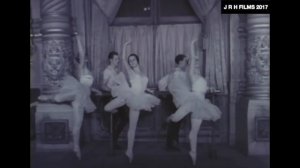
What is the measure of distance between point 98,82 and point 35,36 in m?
1.03

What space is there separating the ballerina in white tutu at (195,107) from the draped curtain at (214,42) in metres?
0.13

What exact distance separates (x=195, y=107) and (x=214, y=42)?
858mm

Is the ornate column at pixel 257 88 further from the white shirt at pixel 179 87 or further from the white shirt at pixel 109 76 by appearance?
the white shirt at pixel 109 76

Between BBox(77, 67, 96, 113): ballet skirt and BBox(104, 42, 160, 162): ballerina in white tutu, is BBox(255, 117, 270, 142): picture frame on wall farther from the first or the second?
BBox(77, 67, 96, 113): ballet skirt

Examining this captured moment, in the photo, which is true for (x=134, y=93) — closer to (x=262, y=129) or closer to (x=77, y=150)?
(x=77, y=150)

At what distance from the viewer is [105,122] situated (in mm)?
5023

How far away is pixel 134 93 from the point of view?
16.0 feet

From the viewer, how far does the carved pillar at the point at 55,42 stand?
4914 millimetres

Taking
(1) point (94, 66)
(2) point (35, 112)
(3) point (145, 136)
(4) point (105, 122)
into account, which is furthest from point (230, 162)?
(2) point (35, 112)

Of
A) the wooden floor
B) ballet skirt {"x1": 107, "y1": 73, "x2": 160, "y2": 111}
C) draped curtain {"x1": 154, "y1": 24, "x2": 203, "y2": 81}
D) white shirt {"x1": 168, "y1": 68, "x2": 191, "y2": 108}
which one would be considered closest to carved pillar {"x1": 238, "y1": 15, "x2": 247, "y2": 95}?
draped curtain {"x1": 154, "y1": 24, "x2": 203, "y2": 81}

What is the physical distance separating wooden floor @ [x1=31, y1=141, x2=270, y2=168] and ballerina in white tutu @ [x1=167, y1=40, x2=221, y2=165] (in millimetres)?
169

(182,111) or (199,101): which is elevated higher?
(199,101)

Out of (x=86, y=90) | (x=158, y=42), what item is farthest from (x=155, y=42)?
(x=86, y=90)
